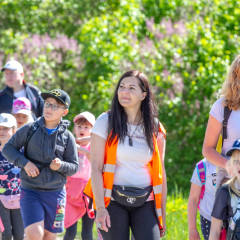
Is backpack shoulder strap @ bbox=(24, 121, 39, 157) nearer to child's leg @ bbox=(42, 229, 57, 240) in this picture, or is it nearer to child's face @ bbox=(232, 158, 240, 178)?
child's leg @ bbox=(42, 229, 57, 240)

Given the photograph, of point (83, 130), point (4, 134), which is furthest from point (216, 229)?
point (4, 134)

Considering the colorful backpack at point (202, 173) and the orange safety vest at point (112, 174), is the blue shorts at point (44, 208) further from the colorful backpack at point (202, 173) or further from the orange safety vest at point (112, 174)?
the colorful backpack at point (202, 173)

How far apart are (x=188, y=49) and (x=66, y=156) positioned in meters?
5.69

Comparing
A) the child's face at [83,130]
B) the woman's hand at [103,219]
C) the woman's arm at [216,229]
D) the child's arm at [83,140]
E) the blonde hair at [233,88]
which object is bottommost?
the woman's hand at [103,219]

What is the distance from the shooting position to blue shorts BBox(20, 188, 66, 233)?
3.78 metres

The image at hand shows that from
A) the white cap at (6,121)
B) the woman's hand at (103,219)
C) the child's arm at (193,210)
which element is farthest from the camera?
the white cap at (6,121)

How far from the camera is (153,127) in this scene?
333 cm

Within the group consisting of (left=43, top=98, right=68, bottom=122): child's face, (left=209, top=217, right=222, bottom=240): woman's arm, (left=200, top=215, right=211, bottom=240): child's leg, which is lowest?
(left=200, top=215, right=211, bottom=240): child's leg

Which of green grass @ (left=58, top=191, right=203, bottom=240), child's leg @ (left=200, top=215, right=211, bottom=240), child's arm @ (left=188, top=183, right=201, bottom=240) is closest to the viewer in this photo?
child's leg @ (left=200, top=215, right=211, bottom=240)

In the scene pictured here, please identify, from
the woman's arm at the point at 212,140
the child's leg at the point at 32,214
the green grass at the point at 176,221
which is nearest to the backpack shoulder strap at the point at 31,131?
the child's leg at the point at 32,214

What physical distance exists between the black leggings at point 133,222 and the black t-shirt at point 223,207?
0.53 metres

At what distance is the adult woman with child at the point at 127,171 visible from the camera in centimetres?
306

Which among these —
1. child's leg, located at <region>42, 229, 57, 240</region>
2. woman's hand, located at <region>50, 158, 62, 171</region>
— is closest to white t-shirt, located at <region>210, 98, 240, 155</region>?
woman's hand, located at <region>50, 158, 62, 171</region>

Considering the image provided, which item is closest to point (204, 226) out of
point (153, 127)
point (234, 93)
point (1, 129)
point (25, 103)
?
point (153, 127)
